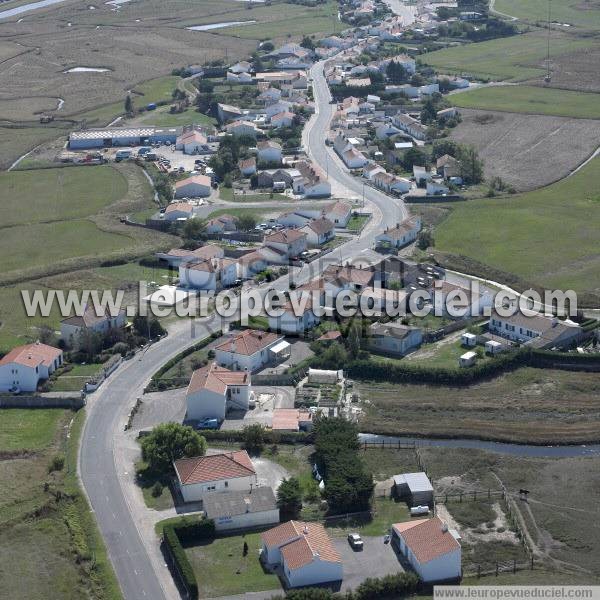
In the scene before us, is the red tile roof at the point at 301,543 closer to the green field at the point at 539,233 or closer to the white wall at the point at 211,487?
the white wall at the point at 211,487

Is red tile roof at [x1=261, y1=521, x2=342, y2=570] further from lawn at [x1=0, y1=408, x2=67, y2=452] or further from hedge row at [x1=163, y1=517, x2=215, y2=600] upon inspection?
lawn at [x1=0, y1=408, x2=67, y2=452]

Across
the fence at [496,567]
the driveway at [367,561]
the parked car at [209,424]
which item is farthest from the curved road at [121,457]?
Answer: the fence at [496,567]

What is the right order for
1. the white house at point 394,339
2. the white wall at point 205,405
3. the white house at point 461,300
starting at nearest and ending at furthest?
1. the white wall at point 205,405
2. the white house at point 394,339
3. the white house at point 461,300

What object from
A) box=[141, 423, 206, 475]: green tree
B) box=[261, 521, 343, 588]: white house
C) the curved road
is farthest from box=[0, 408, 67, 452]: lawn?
box=[261, 521, 343, 588]: white house

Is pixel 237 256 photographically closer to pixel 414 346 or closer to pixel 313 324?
pixel 313 324

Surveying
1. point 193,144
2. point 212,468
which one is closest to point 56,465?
point 212,468

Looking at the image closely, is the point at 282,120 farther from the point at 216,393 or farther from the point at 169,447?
the point at 169,447
